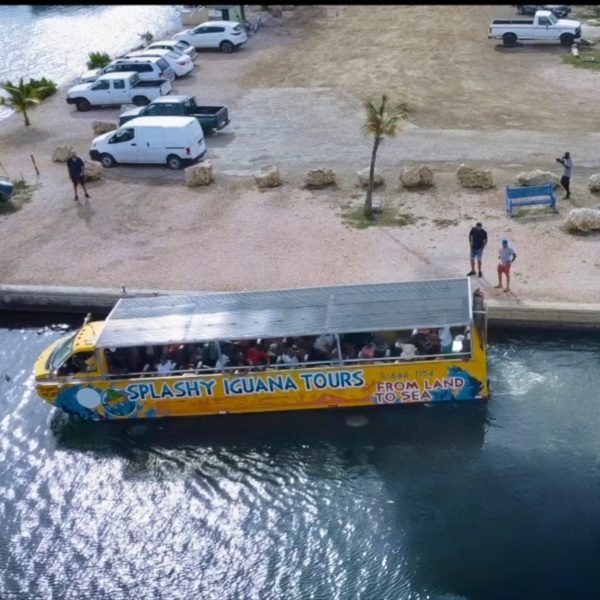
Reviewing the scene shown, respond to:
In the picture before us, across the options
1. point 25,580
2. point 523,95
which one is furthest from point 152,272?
point 523,95

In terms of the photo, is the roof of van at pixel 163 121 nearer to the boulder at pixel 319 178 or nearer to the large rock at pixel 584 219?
the boulder at pixel 319 178

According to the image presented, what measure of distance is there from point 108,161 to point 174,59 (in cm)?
1182

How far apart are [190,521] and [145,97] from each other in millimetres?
24495

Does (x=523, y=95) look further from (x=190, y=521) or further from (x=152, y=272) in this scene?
(x=190, y=521)

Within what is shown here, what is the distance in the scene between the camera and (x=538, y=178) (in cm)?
2500

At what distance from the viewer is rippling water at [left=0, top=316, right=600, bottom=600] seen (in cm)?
1385

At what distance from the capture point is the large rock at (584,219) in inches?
877

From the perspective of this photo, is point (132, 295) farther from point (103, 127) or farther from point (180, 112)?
point (103, 127)

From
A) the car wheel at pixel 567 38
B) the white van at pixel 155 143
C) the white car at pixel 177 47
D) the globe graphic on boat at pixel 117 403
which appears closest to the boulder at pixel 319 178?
the white van at pixel 155 143

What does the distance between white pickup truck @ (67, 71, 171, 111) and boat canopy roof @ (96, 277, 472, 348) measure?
19415mm

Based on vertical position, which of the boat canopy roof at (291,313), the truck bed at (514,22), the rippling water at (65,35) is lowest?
the rippling water at (65,35)

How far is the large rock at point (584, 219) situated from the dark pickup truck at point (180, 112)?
1471 centimetres

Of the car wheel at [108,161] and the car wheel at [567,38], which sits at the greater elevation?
the car wheel at [108,161]

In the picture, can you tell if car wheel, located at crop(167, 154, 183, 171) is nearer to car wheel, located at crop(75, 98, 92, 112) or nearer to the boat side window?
car wheel, located at crop(75, 98, 92, 112)
